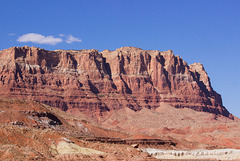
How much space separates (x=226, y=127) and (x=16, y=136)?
120 meters

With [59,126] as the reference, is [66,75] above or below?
above

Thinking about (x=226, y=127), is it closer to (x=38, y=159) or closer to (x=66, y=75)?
(x=66, y=75)

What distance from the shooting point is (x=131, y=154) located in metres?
54.7

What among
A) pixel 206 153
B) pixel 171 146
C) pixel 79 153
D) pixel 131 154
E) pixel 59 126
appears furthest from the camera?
pixel 171 146

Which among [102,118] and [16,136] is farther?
[102,118]

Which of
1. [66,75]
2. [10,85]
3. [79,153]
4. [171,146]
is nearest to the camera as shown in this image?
[79,153]

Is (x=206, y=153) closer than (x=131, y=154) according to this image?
No

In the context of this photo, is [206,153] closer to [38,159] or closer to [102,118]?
[38,159]

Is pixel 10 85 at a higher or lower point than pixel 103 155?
higher

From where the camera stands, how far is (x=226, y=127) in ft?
536

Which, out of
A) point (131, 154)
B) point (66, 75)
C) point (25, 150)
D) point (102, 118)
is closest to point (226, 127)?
point (102, 118)

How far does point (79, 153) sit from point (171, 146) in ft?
200

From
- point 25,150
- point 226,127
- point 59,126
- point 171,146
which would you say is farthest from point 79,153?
point 226,127

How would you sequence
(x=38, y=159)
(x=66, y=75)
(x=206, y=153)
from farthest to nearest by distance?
(x=66, y=75) → (x=206, y=153) → (x=38, y=159)
